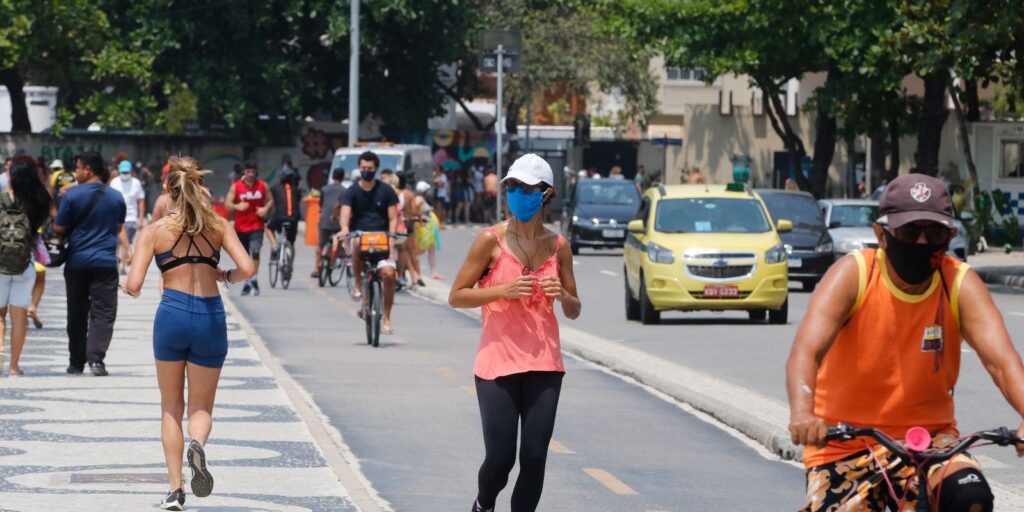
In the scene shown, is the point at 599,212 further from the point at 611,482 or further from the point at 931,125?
the point at 611,482

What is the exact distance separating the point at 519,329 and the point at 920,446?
8.70ft

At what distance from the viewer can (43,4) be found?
52719 mm

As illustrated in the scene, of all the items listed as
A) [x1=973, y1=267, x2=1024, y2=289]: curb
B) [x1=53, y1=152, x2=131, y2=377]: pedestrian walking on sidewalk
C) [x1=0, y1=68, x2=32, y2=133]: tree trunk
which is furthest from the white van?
[x1=53, y1=152, x2=131, y2=377]: pedestrian walking on sidewalk

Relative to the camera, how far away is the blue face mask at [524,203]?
7.88 m

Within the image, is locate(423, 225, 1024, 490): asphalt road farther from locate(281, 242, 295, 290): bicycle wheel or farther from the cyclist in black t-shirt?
locate(281, 242, 295, 290): bicycle wheel

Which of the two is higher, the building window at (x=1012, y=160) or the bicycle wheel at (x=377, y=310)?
the building window at (x=1012, y=160)

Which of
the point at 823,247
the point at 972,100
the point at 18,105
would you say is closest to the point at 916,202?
the point at 823,247

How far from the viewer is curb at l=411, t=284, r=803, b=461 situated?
12.2 m

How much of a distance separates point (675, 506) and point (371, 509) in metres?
1.55

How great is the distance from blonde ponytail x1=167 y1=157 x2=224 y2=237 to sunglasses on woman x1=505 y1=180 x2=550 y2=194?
2226 millimetres

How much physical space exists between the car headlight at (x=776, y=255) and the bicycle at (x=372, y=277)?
16.6 ft

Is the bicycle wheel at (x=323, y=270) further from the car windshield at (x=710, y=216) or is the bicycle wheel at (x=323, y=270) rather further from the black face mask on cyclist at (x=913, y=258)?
the black face mask on cyclist at (x=913, y=258)

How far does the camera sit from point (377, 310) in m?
18.6

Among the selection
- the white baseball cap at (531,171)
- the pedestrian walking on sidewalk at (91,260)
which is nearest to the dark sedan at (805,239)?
the pedestrian walking on sidewalk at (91,260)
